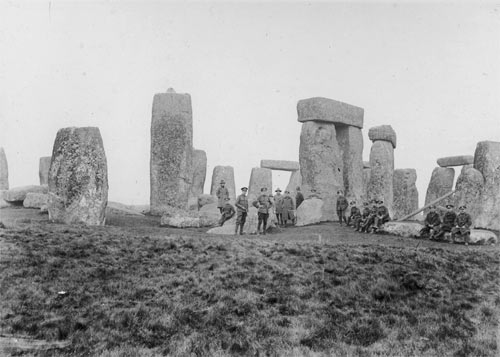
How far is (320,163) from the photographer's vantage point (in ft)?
59.5

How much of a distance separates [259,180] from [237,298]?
20.6 metres

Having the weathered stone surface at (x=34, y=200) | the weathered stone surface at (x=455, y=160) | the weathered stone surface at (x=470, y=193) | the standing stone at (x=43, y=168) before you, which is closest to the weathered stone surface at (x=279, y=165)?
the weathered stone surface at (x=455, y=160)

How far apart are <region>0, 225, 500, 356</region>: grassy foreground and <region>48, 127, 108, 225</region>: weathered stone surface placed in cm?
234

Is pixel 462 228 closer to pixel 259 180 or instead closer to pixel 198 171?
pixel 198 171

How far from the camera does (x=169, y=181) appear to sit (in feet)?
57.1

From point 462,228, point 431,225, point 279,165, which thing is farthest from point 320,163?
point 279,165

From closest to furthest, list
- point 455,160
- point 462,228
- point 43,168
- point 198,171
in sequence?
point 462,228, point 455,160, point 43,168, point 198,171

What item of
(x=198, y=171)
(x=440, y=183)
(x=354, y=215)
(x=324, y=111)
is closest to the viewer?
(x=354, y=215)

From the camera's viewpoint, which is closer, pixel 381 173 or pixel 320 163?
pixel 320 163

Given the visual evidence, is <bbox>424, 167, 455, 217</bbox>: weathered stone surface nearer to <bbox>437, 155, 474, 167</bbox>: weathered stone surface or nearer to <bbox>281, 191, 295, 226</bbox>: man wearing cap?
<bbox>437, 155, 474, 167</bbox>: weathered stone surface

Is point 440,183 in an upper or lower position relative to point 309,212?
upper

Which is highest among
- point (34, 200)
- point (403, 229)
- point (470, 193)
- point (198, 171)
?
point (198, 171)

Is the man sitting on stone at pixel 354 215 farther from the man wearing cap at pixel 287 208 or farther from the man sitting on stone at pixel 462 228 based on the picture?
the man sitting on stone at pixel 462 228

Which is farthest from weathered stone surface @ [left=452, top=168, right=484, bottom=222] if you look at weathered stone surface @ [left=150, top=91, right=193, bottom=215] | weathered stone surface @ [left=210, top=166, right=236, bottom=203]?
weathered stone surface @ [left=210, top=166, right=236, bottom=203]
